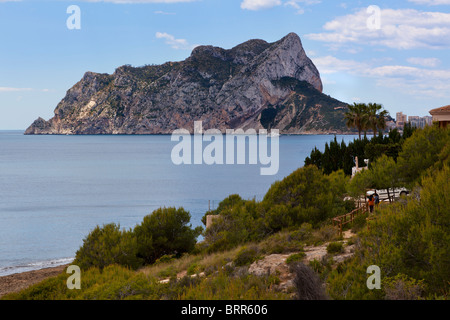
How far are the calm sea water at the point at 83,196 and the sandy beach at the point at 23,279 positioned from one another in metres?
3.33

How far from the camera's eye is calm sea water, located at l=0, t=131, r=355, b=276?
45875 millimetres

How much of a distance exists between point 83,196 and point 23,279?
157ft

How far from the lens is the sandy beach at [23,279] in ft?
96.5

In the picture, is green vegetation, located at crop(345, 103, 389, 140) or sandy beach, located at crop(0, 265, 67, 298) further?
green vegetation, located at crop(345, 103, 389, 140)

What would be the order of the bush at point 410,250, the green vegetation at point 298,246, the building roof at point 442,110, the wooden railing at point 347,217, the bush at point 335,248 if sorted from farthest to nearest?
the building roof at point 442,110, the wooden railing at point 347,217, the bush at point 335,248, the green vegetation at point 298,246, the bush at point 410,250

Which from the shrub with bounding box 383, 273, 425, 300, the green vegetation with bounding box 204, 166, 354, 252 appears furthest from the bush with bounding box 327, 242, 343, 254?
the green vegetation with bounding box 204, 166, 354, 252

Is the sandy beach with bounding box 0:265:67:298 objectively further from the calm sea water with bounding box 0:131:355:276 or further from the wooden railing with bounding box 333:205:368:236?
the wooden railing with bounding box 333:205:368:236

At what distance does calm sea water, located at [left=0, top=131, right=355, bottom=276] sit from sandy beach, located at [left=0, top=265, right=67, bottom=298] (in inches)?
131

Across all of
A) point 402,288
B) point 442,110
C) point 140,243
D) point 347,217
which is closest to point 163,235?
point 140,243

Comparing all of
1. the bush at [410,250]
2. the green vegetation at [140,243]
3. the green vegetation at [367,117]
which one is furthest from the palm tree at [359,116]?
the bush at [410,250]

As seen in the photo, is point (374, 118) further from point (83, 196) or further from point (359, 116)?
point (83, 196)

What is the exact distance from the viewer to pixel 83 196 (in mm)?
78625

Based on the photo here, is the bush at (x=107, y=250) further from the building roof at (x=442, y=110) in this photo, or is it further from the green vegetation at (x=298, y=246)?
A: the building roof at (x=442, y=110)
